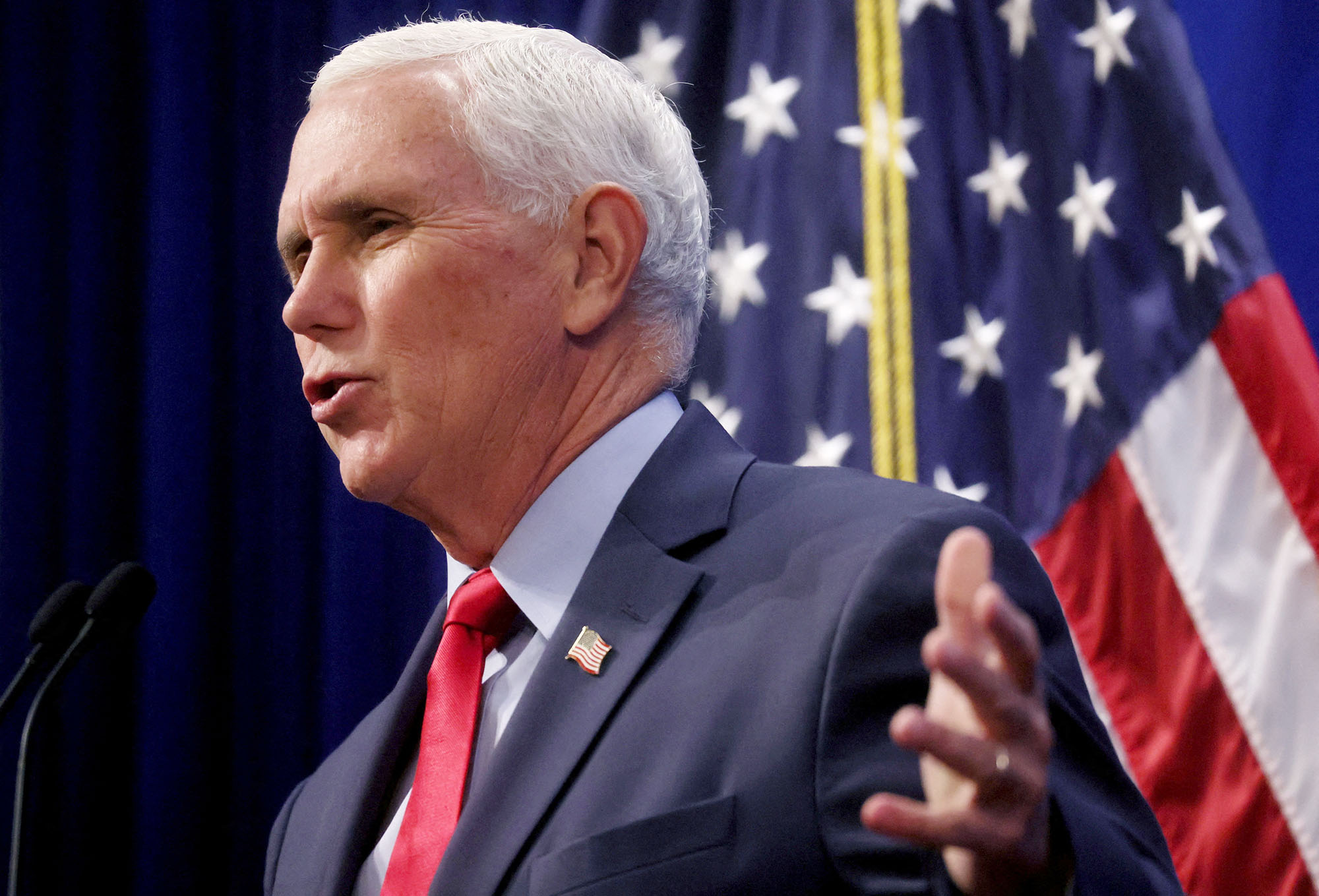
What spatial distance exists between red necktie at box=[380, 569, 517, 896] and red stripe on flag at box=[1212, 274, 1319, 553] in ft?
4.58

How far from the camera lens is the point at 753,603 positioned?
3.08 feet

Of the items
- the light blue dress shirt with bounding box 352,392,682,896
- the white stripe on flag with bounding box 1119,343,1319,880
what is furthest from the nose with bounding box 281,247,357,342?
the white stripe on flag with bounding box 1119,343,1319,880

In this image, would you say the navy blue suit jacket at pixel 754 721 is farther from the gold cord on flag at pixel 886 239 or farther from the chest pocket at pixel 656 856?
the gold cord on flag at pixel 886 239

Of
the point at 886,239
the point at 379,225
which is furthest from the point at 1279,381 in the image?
the point at 379,225

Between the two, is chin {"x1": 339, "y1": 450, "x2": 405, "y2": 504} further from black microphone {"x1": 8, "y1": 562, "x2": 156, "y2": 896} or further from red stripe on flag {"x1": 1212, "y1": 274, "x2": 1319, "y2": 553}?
red stripe on flag {"x1": 1212, "y1": 274, "x2": 1319, "y2": 553}

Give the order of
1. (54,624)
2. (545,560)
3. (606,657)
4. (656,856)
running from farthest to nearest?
(54,624) < (545,560) < (606,657) < (656,856)

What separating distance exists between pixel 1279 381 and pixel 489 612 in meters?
1.44

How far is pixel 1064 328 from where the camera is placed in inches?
80.4

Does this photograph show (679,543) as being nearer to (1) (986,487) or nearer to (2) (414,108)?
(2) (414,108)

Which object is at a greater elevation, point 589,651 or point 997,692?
point 997,692

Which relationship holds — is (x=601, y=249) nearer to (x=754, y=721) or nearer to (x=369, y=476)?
(x=369, y=476)

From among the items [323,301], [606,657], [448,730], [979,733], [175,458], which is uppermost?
[323,301]

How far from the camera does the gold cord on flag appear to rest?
80.4 inches

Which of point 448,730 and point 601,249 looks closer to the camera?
point 448,730
